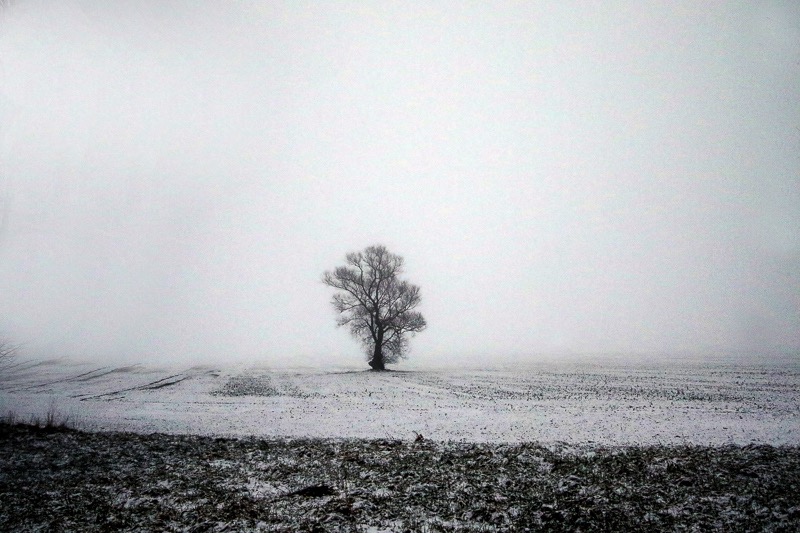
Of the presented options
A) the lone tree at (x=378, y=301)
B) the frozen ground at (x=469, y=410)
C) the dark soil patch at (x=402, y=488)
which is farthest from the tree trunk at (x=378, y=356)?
the dark soil patch at (x=402, y=488)

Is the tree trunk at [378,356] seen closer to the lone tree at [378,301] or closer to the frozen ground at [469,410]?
the lone tree at [378,301]

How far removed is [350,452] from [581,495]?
744 centimetres

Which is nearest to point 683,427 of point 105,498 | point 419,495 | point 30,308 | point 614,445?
point 614,445

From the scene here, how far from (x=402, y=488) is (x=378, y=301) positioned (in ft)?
143

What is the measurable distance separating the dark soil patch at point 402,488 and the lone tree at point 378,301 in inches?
1541

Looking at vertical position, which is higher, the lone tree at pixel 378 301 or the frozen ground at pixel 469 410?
the lone tree at pixel 378 301

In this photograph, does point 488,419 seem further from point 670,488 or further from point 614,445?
point 670,488

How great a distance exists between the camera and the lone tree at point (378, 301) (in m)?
53.3

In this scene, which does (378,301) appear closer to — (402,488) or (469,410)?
(469,410)

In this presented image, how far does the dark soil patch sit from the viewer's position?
337 inches

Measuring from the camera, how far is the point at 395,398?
2658 cm

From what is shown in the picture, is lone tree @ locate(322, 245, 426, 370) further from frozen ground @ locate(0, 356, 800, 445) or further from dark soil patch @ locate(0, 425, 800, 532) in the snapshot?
dark soil patch @ locate(0, 425, 800, 532)

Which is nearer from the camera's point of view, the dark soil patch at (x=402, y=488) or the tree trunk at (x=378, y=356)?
the dark soil patch at (x=402, y=488)

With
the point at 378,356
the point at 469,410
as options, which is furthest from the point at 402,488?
the point at 378,356
